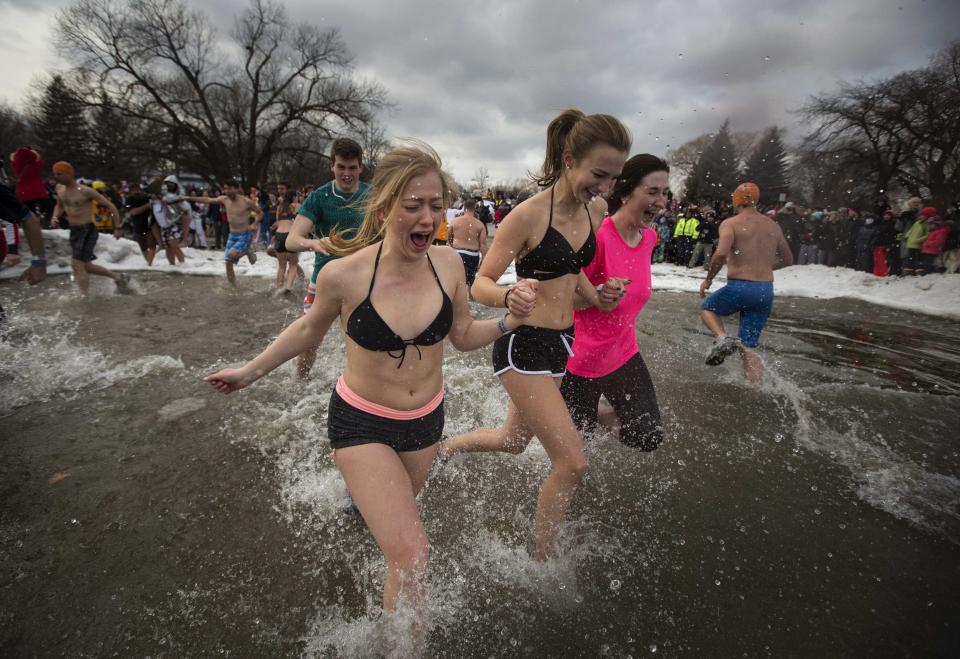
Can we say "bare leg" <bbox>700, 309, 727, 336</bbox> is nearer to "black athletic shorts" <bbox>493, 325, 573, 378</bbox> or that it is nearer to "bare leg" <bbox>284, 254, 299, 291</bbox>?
"black athletic shorts" <bbox>493, 325, 573, 378</bbox>

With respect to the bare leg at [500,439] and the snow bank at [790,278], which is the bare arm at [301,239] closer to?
the bare leg at [500,439]

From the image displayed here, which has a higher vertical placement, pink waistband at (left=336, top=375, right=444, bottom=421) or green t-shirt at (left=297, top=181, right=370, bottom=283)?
green t-shirt at (left=297, top=181, right=370, bottom=283)

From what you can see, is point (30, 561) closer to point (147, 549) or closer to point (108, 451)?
point (147, 549)

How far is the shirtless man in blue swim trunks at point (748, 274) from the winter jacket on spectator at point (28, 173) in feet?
30.8

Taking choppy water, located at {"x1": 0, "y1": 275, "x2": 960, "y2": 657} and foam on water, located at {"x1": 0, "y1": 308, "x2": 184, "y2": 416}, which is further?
foam on water, located at {"x1": 0, "y1": 308, "x2": 184, "y2": 416}

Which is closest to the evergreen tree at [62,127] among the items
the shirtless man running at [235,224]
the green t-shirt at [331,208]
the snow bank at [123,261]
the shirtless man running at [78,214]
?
the snow bank at [123,261]

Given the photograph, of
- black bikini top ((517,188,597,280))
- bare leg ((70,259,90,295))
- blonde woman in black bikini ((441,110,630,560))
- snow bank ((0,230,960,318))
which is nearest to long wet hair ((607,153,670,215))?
blonde woman in black bikini ((441,110,630,560))

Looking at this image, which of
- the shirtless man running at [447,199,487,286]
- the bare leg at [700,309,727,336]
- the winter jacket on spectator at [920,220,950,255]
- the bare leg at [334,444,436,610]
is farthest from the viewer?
the winter jacket on spectator at [920,220,950,255]

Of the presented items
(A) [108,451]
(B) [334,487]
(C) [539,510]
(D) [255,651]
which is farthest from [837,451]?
(A) [108,451]

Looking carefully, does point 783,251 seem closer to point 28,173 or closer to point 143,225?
point 28,173

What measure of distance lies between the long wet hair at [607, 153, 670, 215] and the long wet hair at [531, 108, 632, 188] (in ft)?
1.48

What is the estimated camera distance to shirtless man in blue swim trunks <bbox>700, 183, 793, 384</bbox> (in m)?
4.45

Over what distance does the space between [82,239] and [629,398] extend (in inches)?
340

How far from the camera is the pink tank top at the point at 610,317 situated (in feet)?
8.55
